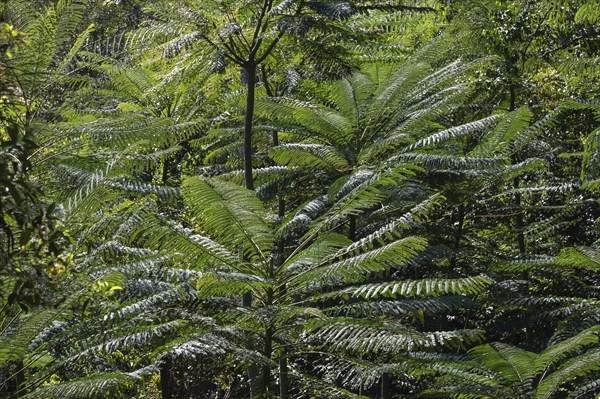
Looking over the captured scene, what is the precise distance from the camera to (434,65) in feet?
30.3

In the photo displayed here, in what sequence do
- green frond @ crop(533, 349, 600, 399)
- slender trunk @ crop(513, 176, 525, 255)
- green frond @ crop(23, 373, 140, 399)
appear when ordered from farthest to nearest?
1. slender trunk @ crop(513, 176, 525, 255)
2. green frond @ crop(533, 349, 600, 399)
3. green frond @ crop(23, 373, 140, 399)

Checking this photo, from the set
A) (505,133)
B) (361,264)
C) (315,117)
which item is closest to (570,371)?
(361,264)

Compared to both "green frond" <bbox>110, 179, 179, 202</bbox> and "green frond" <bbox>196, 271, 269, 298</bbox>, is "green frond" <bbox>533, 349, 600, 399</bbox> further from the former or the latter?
"green frond" <bbox>110, 179, 179, 202</bbox>

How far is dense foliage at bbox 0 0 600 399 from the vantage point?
4.45 m

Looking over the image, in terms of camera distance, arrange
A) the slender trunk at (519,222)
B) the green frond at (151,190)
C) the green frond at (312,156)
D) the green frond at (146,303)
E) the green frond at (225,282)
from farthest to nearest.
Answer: the slender trunk at (519,222), the green frond at (312,156), the green frond at (151,190), the green frond at (146,303), the green frond at (225,282)

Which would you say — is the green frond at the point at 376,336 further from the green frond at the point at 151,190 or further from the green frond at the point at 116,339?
the green frond at the point at 151,190

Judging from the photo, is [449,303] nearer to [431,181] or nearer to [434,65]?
[431,181]

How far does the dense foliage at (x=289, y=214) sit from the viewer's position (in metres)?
4.45

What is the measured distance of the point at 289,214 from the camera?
234 inches

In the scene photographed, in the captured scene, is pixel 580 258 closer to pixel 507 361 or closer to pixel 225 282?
pixel 507 361

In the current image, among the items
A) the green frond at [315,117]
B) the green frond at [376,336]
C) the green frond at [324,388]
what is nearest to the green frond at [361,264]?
the green frond at [376,336]

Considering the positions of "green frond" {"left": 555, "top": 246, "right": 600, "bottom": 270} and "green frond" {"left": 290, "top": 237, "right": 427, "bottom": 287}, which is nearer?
"green frond" {"left": 290, "top": 237, "right": 427, "bottom": 287}

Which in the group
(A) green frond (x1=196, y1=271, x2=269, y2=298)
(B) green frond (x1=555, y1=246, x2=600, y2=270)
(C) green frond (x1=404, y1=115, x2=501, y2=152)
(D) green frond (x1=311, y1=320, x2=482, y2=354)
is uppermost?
(C) green frond (x1=404, y1=115, x2=501, y2=152)

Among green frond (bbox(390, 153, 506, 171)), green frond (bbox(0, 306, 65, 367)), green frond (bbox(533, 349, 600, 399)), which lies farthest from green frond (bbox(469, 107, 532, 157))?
green frond (bbox(0, 306, 65, 367))
